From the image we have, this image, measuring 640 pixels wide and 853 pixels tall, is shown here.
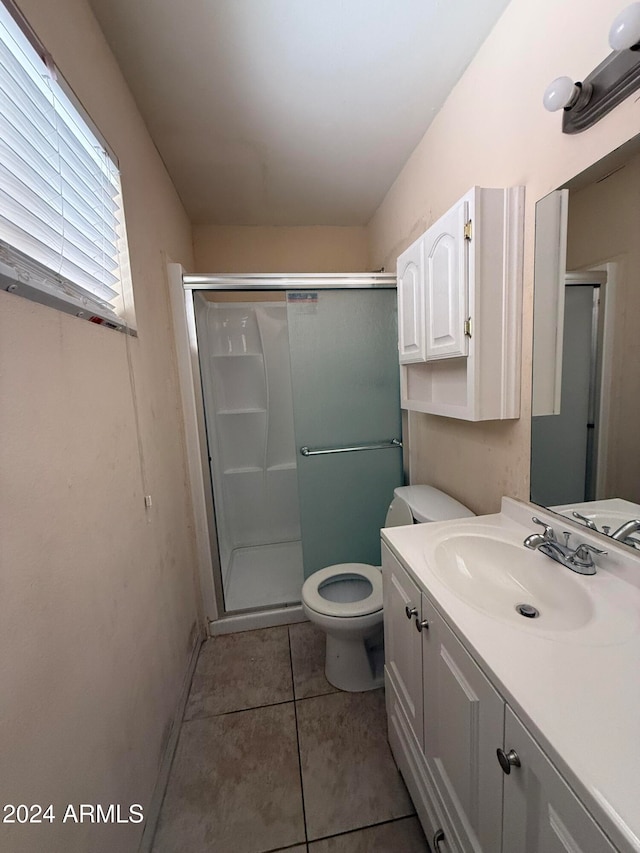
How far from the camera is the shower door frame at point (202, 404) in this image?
5.52 feet

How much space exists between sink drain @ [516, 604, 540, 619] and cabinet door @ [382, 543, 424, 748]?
26 cm

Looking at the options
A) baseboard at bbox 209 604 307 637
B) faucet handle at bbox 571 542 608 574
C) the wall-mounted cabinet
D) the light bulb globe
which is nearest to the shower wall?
baseboard at bbox 209 604 307 637

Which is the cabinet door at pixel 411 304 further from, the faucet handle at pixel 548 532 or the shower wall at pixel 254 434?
the shower wall at pixel 254 434

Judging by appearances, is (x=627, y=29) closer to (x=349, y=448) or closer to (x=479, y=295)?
(x=479, y=295)

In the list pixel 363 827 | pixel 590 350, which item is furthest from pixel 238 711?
pixel 590 350

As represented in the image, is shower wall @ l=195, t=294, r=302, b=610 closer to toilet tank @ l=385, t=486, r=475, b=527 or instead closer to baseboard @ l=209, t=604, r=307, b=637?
baseboard @ l=209, t=604, r=307, b=637

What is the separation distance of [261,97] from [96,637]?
1884 mm

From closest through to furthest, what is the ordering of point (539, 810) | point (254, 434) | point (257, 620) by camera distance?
1. point (539, 810)
2. point (257, 620)
3. point (254, 434)

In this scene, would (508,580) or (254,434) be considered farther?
(254,434)

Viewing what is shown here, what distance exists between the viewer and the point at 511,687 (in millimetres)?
555

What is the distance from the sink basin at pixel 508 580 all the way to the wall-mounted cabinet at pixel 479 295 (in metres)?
0.42

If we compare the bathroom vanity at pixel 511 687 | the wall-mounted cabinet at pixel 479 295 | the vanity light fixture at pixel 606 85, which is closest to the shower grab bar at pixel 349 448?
the wall-mounted cabinet at pixel 479 295

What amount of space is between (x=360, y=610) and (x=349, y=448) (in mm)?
851

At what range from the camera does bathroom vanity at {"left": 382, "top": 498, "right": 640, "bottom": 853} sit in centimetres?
45
